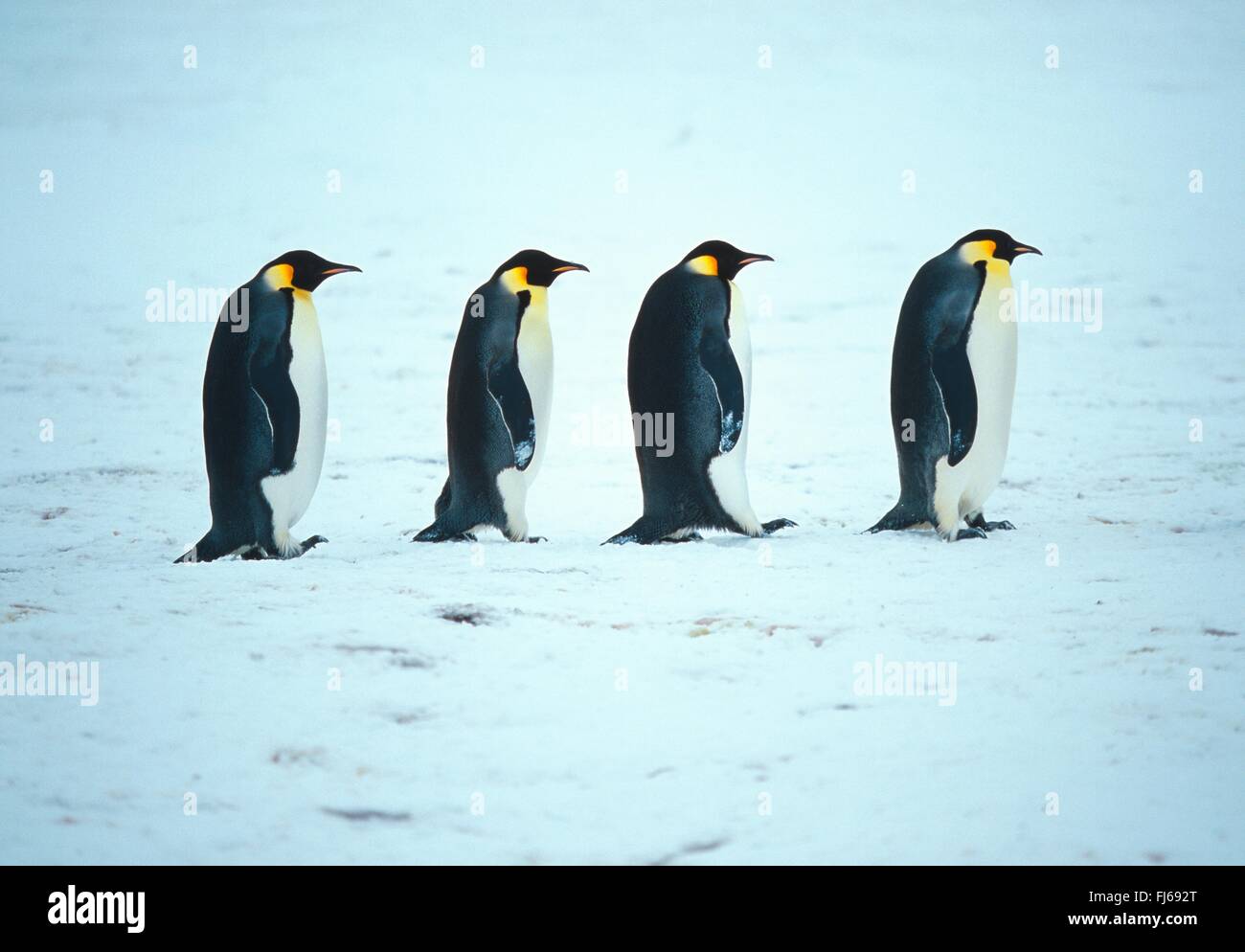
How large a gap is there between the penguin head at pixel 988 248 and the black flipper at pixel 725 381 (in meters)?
0.96

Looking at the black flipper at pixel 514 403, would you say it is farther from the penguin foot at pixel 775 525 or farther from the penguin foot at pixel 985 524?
the penguin foot at pixel 985 524

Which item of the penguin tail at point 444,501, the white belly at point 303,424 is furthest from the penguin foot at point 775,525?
the white belly at point 303,424

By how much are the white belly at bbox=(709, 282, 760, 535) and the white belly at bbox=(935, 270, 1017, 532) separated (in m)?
0.71

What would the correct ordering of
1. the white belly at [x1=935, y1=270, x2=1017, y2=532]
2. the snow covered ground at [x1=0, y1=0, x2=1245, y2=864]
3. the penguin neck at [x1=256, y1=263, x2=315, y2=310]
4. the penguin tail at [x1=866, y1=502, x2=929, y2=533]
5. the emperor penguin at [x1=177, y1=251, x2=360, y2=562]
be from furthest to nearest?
the penguin tail at [x1=866, y1=502, x2=929, y2=533] → the white belly at [x1=935, y1=270, x2=1017, y2=532] → the penguin neck at [x1=256, y1=263, x2=315, y2=310] → the emperor penguin at [x1=177, y1=251, x2=360, y2=562] → the snow covered ground at [x1=0, y1=0, x2=1245, y2=864]

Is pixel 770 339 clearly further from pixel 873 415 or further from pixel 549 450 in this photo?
pixel 549 450

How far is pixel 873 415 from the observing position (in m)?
8.48

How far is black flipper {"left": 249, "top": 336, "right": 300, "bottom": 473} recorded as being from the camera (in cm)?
521

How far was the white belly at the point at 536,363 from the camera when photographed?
5535mm

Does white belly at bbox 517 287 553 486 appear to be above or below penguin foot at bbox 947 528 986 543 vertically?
above

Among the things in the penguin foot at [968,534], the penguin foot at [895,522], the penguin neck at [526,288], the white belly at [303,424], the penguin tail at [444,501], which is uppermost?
the penguin neck at [526,288]

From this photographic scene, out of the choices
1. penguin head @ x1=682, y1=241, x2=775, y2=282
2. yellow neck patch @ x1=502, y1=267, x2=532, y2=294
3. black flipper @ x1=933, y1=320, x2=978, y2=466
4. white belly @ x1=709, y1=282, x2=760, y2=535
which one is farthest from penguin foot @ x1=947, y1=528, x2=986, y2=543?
yellow neck patch @ x1=502, y1=267, x2=532, y2=294

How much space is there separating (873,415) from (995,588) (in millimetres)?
3847

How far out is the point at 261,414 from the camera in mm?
5215

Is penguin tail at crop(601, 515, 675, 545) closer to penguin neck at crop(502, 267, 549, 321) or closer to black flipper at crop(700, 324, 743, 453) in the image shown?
black flipper at crop(700, 324, 743, 453)
